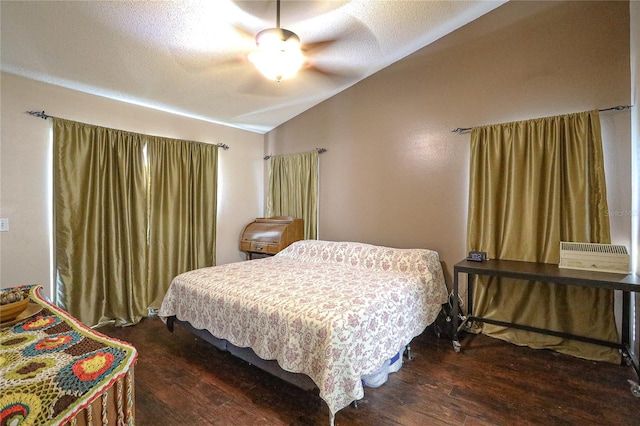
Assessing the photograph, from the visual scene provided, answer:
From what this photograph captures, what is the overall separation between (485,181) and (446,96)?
1.02 meters

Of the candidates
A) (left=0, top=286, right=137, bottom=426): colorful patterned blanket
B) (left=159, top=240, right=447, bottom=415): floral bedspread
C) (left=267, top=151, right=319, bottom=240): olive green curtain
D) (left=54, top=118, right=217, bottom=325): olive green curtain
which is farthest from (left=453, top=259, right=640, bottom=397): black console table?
(left=54, top=118, right=217, bottom=325): olive green curtain

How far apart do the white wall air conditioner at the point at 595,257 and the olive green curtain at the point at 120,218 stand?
13.0ft

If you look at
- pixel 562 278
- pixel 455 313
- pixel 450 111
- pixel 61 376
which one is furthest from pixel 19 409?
pixel 450 111

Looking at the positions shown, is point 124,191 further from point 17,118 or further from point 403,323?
point 403,323

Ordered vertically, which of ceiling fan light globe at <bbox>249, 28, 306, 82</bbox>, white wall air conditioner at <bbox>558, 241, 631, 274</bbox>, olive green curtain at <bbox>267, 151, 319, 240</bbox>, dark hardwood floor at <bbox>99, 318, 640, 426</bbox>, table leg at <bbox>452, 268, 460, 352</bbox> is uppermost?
ceiling fan light globe at <bbox>249, 28, 306, 82</bbox>

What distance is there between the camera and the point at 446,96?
307 centimetres

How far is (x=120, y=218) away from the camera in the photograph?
10.4 ft

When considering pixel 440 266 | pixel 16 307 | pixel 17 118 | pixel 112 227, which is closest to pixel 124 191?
pixel 112 227

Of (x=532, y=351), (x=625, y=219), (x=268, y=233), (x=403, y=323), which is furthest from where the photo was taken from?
(x=268, y=233)

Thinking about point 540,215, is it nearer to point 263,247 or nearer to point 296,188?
point 296,188

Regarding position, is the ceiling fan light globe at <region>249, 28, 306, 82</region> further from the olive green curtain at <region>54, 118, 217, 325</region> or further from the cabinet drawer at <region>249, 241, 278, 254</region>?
the cabinet drawer at <region>249, 241, 278, 254</region>

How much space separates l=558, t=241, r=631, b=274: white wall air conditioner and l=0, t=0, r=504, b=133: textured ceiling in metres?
2.37

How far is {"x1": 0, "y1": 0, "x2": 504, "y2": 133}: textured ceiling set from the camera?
2.07 metres

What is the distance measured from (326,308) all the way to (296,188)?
2.72 meters
